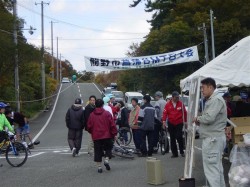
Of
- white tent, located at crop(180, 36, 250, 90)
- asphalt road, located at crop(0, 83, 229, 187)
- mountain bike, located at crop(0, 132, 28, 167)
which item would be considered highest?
white tent, located at crop(180, 36, 250, 90)

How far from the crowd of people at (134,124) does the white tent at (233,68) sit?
3258 mm

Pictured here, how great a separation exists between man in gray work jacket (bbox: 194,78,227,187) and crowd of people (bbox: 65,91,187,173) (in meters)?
3.93

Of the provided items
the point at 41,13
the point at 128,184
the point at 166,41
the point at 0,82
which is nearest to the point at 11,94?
the point at 0,82

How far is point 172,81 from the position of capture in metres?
47.2

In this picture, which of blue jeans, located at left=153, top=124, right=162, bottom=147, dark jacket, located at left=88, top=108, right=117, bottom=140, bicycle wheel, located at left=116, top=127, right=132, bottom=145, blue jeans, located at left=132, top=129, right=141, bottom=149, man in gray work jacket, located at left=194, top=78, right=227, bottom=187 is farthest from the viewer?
bicycle wheel, located at left=116, top=127, right=132, bottom=145

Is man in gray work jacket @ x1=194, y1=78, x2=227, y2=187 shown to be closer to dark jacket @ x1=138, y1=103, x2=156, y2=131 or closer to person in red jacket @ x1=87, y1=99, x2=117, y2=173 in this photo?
person in red jacket @ x1=87, y1=99, x2=117, y2=173

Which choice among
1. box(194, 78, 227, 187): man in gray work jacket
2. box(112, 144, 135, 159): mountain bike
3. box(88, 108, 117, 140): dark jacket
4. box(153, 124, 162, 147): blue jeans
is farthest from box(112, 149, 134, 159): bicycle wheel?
box(194, 78, 227, 187): man in gray work jacket

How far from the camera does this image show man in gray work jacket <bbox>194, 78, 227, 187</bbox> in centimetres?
765

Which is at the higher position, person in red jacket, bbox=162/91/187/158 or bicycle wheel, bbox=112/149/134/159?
person in red jacket, bbox=162/91/187/158

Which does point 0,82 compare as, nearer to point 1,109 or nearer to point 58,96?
point 1,109

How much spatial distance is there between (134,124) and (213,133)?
263 inches

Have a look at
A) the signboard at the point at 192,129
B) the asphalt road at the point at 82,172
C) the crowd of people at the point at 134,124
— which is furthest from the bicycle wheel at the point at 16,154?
the signboard at the point at 192,129

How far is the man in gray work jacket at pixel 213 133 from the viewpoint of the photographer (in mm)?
7648

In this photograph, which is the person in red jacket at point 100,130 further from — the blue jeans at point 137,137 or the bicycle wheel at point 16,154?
the blue jeans at point 137,137
